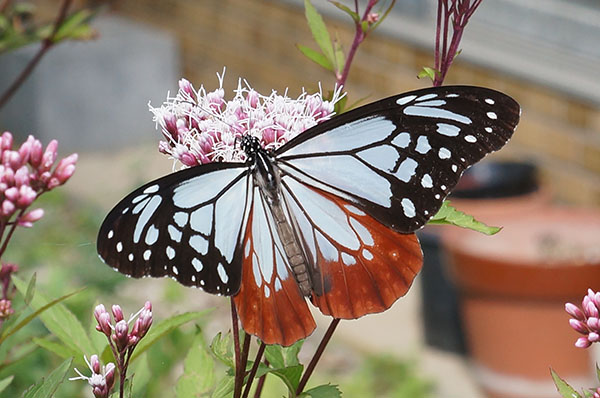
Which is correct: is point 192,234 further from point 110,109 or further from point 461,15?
point 110,109

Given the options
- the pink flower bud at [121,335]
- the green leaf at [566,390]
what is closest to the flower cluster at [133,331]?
the pink flower bud at [121,335]

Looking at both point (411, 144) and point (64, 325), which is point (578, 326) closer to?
point (411, 144)

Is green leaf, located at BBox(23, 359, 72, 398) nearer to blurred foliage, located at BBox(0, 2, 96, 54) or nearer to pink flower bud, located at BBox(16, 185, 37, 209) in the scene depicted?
pink flower bud, located at BBox(16, 185, 37, 209)

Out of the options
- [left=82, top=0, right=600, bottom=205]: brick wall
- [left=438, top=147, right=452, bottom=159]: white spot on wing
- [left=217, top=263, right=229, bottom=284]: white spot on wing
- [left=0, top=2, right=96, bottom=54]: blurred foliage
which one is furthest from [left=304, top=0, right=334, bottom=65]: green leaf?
[left=82, top=0, right=600, bottom=205]: brick wall

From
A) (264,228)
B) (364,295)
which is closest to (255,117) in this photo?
(264,228)

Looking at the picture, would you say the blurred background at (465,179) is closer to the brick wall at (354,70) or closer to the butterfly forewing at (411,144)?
the brick wall at (354,70)
